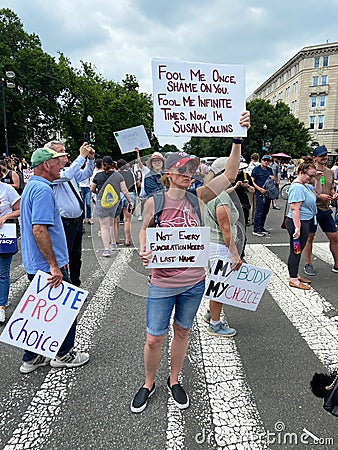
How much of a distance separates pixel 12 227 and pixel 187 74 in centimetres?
265

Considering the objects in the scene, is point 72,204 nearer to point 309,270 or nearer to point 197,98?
point 197,98

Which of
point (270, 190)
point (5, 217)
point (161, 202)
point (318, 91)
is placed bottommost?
point (270, 190)

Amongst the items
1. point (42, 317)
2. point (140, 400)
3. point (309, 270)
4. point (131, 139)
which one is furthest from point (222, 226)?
point (309, 270)

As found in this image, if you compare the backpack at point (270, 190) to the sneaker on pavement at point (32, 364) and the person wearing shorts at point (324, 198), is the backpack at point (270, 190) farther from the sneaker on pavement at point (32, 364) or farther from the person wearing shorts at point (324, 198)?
the sneaker on pavement at point (32, 364)

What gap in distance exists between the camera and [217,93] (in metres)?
2.30

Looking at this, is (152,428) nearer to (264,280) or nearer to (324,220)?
(264,280)

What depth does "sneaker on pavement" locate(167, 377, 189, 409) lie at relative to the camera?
247 centimetres

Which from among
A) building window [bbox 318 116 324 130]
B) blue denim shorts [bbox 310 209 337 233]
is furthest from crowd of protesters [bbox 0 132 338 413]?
building window [bbox 318 116 324 130]

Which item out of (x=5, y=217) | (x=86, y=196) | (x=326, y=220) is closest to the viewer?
(x=5, y=217)

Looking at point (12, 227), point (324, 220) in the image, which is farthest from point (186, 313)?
point (324, 220)

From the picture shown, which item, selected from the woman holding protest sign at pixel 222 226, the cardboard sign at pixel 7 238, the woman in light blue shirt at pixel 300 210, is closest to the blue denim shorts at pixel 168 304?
the woman holding protest sign at pixel 222 226

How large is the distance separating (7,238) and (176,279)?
92.1 inches

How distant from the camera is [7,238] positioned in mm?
3715

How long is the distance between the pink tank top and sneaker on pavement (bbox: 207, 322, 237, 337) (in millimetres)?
1426
